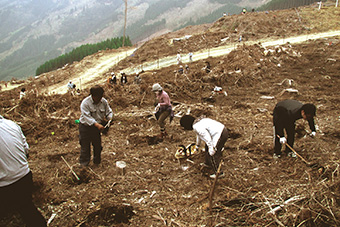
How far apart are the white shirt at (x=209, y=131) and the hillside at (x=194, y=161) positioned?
2.35 ft

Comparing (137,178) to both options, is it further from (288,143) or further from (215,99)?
(215,99)

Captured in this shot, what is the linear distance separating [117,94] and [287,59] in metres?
10.4

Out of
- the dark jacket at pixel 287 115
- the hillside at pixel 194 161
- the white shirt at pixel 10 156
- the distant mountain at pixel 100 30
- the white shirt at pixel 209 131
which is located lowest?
the distant mountain at pixel 100 30

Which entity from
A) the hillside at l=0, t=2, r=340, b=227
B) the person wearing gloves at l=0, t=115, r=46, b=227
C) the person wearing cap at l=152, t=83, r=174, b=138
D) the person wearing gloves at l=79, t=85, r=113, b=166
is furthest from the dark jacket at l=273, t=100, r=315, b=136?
the person wearing gloves at l=0, t=115, r=46, b=227

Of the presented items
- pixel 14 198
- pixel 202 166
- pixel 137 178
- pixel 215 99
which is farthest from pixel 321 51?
pixel 14 198

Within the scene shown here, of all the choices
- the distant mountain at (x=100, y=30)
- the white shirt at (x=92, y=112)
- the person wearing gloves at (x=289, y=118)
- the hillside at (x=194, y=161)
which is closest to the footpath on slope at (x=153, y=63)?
the hillside at (x=194, y=161)

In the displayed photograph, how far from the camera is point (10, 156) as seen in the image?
239 centimetres

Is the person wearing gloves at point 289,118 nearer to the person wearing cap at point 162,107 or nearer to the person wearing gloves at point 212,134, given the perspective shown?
the person wearing gloves at point 212,134

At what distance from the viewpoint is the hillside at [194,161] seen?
120 inches

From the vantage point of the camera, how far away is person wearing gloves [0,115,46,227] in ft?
7.72

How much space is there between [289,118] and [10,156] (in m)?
4.14

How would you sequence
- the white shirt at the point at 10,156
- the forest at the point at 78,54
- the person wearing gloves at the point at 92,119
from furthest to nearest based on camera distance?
1. the forest at the point at 78,54
2. the person wearing gloves at the point at 92,119
3. the white shirt at the point at 10,156

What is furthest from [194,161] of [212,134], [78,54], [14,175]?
[78,54]

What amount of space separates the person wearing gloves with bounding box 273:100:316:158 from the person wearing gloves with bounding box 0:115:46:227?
4007 mm
